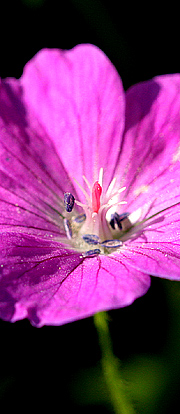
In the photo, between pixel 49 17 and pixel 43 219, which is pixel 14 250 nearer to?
pixel 43 219

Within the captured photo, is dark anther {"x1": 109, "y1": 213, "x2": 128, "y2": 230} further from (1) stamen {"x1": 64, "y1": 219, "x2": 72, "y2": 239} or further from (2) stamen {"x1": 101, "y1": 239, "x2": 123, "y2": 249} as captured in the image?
(1) stamen {"x1": 64, "y1": 219, "x2": 72, "y2": 239}

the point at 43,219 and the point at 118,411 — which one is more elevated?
the point at 43,219

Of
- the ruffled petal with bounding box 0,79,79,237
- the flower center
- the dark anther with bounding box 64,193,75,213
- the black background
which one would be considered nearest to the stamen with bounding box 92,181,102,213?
the flower center

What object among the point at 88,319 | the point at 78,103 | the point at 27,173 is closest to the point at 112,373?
the point at 88,319

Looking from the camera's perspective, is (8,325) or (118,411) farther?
(8,325)

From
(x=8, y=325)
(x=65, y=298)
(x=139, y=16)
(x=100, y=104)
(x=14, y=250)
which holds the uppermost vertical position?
(x=139, y=16)

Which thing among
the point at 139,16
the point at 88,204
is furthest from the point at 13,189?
the point at 139,16

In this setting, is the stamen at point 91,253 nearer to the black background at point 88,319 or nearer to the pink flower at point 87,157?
the pink flower at point 87,157
